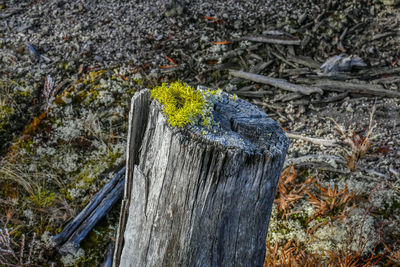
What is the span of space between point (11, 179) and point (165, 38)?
3.15m

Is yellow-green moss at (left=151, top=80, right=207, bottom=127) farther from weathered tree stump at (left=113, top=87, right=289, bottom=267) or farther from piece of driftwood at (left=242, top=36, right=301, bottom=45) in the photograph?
piece of driftwood at (left=242, top=36, right=301, bottom=45)

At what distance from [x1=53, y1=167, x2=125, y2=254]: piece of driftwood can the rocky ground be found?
0.39 feet

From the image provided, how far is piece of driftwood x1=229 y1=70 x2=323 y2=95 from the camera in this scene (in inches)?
186

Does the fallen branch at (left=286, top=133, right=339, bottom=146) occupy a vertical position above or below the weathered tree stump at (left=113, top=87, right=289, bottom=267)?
below

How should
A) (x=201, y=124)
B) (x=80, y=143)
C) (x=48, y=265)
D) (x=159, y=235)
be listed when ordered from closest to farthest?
(x=201, y=124)
(x=159, y=235)
(x=48, y=265)
(x=80, y=143)

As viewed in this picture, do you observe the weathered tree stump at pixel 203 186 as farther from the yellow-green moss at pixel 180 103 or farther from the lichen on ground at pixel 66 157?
the lichen on ground at pixel 66 157

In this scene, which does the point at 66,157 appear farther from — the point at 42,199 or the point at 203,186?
the point at 203,186

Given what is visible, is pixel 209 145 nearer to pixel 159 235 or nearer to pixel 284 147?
pixel 284 147

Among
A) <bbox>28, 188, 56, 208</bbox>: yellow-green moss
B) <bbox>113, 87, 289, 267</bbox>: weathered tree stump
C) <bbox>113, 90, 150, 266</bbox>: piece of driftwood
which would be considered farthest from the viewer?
<bbox>28, 188, 56, 208</bbox>: yellow-green moss

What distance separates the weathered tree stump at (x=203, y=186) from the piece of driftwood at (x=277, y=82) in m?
2.75

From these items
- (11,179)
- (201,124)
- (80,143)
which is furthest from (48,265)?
(201,124)

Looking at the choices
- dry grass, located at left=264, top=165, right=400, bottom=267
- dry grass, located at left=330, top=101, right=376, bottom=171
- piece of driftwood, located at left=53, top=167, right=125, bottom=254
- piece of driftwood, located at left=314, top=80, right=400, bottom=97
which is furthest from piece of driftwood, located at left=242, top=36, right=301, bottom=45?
piece of driftwood, located at left=53, top=167, right=125, bottom=254

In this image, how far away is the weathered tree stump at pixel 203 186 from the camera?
185cm

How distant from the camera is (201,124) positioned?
1923mm
